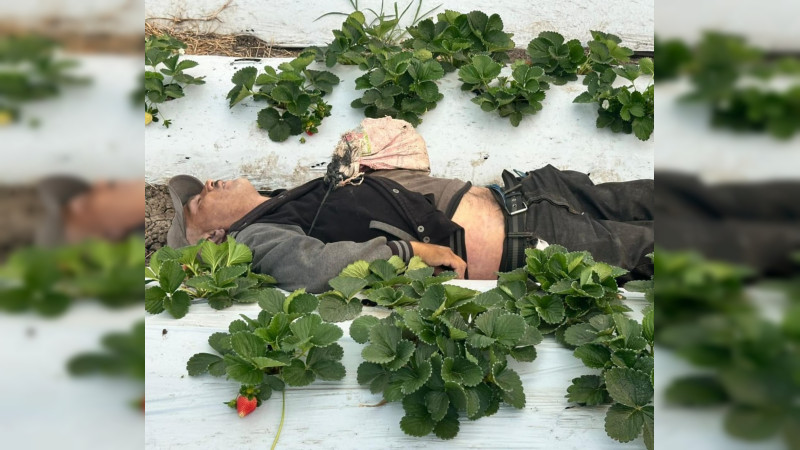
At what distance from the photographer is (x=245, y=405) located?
159 centimetres

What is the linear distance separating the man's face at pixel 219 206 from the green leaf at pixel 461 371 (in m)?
1.43

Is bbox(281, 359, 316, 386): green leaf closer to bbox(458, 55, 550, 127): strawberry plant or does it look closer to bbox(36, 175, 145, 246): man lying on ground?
bbox(36, 175, 145, 246): man lying on ground

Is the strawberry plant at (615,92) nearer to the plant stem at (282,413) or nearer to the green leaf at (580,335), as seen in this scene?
the green leaf at (580,335)

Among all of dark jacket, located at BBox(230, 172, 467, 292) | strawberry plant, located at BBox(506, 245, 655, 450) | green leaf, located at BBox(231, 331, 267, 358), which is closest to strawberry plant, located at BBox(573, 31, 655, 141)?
dark jacket, located at BBox(230, 172, 467, 292)

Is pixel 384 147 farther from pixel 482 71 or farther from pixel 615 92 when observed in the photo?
pixel 615 92

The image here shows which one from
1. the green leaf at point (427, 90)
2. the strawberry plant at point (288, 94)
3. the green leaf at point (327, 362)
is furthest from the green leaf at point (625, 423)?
the strawberry plant at point (288, 94)

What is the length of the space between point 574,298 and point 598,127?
4.81ft

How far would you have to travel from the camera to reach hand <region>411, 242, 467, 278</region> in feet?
7.65

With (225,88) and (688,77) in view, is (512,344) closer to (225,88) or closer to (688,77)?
(688,77)

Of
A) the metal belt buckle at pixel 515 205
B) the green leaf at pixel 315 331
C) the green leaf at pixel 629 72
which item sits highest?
the green leaf at pixel 629 72

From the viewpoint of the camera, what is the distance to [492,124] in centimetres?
310

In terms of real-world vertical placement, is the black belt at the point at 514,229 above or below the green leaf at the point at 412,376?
above

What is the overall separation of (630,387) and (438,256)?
931 mm

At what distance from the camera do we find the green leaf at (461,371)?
5.03ft
